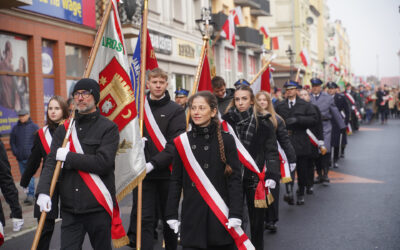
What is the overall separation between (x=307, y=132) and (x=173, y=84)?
13.2 metres

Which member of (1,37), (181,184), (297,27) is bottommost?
(181,184)

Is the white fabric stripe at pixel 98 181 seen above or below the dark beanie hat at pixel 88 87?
below

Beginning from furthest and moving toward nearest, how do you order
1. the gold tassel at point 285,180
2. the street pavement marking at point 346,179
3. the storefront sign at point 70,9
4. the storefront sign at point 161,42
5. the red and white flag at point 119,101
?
the storefront sign at point 161,42 < the storefront sign at point 70,9 < the street pavement marking at point 346,179 < the gold tassel at point 285,180 < the red and white flag at point 119,101

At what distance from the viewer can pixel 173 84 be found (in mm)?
22469

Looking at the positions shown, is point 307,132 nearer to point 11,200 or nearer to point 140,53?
point 140,53

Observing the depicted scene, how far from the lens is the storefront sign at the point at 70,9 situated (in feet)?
44.5

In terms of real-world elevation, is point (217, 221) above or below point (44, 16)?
below

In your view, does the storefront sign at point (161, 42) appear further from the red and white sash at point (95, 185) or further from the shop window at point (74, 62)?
the red and white sash at point (95, 185)

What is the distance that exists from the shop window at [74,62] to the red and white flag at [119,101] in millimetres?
9823

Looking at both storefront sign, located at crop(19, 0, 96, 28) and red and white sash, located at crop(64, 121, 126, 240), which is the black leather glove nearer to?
red and white sash, located at crop(64, 121, 126, 240)

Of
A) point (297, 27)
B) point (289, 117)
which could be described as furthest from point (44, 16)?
point (297, 27)

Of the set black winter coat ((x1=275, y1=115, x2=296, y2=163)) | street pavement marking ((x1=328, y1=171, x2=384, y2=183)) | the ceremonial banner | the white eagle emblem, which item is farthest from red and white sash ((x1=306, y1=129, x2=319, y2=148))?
the white eagle emblem

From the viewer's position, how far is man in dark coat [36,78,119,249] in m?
4.17

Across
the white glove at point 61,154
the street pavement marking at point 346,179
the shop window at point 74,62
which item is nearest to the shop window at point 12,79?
the shop window at point 74,62
